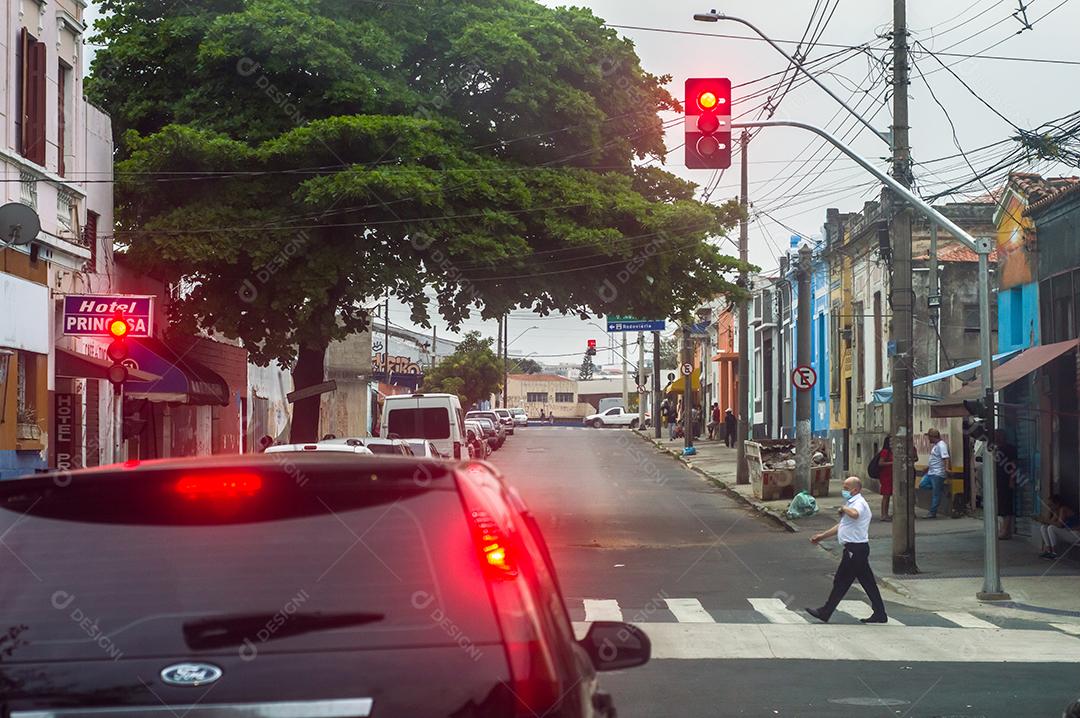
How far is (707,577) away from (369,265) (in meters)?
10.3

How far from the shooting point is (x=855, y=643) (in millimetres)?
14609

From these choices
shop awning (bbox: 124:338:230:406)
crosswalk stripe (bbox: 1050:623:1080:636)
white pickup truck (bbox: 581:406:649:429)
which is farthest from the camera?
white pickup truck (bbox: 581:406:649:429)

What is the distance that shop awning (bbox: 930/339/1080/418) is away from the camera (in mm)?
21922

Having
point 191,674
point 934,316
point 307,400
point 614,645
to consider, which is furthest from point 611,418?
point 191,674

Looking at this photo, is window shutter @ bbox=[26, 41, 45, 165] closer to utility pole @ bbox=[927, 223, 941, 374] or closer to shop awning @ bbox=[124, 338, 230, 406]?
shop awning @ bbox=[124, 338, 230, 406]

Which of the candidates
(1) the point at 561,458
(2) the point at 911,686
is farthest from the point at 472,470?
(1) the point at 561,458

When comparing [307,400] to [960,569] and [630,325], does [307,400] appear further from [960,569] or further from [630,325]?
[630,325]

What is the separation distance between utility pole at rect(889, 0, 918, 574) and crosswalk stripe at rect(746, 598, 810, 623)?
4.11 metres

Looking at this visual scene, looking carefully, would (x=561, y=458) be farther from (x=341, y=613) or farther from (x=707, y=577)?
(x=341, y=613)

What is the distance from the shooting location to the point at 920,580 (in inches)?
836

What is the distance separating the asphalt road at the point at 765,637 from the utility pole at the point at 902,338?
1.41m

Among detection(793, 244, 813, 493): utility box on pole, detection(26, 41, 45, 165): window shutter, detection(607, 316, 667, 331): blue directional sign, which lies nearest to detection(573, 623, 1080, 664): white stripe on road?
detection(26, 41, 45, 165): window shutter

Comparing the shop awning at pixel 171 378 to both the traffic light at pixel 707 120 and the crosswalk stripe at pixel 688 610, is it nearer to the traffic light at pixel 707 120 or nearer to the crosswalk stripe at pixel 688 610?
the crosswalk stripe at pixel 688 610

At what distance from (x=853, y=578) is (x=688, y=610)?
1.97 metres
